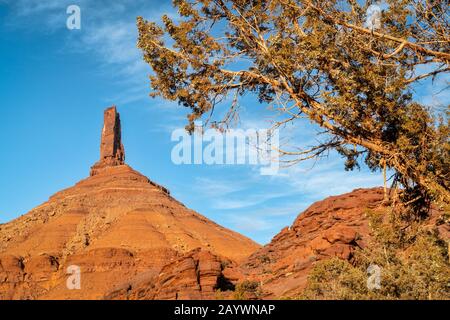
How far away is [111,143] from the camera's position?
14650 centimetres

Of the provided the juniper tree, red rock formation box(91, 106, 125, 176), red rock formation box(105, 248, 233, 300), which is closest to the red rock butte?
red rock formation box(91, 106, 125, 176)

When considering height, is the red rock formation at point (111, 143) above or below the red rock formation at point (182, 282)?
above

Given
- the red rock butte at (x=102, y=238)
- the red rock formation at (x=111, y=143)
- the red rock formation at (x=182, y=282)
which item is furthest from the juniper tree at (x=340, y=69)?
the red rock formation at (x=111, y=143)

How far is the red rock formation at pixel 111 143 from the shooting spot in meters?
144

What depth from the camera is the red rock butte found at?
75.2m

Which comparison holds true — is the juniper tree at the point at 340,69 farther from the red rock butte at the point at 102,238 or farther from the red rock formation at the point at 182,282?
the red rock butte at the point at 102,238

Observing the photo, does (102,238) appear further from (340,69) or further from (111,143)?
(340,69)

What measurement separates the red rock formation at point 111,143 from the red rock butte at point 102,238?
35.8 feet

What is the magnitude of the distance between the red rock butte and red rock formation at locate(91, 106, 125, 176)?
430 inches

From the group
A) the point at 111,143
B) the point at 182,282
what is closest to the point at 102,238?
the point at 182,282

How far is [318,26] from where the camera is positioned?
48.5 feet

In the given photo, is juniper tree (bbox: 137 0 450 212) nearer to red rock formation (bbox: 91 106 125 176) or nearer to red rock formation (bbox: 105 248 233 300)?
red rock formation (bbox: 105 248 233 300)

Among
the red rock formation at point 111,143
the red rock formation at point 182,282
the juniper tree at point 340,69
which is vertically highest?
the red rock formation at point 111,143
